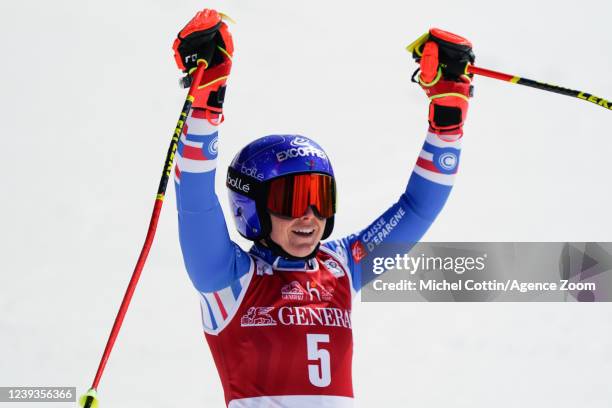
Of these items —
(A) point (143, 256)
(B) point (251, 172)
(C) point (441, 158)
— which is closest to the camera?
(A) point (143, 256)

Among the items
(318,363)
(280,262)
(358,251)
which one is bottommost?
(318,363)

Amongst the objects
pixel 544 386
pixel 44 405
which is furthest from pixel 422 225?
pixel 44 405

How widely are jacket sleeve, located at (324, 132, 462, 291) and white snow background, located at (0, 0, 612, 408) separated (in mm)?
1398

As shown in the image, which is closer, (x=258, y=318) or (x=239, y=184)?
(x=258, y=318)

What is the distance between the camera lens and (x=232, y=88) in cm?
738

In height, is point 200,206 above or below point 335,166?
below

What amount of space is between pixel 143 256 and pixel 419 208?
4.80ft

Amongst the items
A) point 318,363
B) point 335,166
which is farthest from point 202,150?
point 335,166

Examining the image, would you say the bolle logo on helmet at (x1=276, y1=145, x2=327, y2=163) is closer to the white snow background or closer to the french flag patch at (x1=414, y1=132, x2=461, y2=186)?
the french flag patch at (x1=414, y1=132, x2=461, y2=186)

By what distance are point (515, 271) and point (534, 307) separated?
0.25 meters

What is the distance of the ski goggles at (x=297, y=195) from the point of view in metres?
3.82

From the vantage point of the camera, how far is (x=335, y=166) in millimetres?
6965

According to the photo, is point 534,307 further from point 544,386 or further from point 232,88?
point 232,88

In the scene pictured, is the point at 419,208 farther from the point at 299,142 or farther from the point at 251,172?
the point at 251,172
